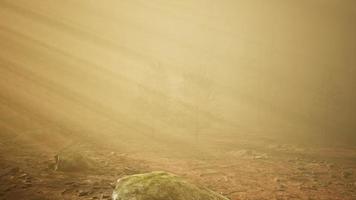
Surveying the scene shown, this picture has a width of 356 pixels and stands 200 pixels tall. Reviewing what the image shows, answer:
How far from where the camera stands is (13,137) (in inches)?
951

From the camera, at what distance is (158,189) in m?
14.2

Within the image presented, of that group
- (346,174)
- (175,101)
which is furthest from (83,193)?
(175,101)

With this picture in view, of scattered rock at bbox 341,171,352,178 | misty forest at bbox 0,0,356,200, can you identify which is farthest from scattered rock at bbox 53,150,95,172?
scattered rock at bbox 341,171,352,178

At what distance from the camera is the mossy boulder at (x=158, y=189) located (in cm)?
1389

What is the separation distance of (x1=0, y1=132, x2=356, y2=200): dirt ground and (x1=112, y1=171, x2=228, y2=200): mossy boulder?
234 cm

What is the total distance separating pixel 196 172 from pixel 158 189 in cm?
873

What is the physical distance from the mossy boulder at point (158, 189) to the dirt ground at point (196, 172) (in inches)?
92.2

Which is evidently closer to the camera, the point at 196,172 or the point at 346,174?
the point at 196,172

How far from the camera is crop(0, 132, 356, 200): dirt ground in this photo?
1692 centimetres

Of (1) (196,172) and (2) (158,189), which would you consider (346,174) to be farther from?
(2) (158,189)

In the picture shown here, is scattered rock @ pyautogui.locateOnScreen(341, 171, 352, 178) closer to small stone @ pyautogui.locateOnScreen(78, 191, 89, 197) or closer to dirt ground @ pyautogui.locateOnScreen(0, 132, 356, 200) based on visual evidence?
dirt ground @ pyautogui.locateOnScreen(0, 132, 356, 200)

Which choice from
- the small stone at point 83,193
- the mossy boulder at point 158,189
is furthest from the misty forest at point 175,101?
the small stone at point 83,193

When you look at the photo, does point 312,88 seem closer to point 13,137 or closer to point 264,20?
point 264,20

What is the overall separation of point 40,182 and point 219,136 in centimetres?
2150
